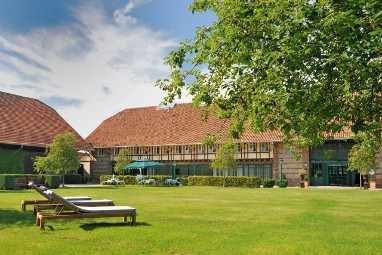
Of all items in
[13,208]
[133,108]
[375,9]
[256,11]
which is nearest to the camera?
[375,9]

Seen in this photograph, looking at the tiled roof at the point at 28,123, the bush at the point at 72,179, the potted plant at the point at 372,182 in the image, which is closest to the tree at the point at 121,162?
A: the bush at the point at 72,179

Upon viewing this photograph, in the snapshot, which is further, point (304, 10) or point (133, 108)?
point (133, 108)

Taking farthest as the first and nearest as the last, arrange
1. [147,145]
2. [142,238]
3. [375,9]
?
[147,145] → [142,238] → [375,9]

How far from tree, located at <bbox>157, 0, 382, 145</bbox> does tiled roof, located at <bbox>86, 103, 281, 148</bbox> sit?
119 feet

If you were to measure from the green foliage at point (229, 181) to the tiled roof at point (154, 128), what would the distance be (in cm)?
575

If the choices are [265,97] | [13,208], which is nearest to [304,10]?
[265,97]

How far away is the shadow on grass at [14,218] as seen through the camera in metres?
13.0

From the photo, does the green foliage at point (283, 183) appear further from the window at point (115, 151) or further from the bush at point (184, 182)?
the window at point (115, 151)

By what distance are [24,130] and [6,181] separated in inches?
533

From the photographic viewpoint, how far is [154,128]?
54.7 metres

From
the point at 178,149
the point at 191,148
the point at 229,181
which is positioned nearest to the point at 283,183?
the point at 229,181

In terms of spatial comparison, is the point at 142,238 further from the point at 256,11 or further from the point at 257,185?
the point at 257,185

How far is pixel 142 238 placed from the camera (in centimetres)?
1052

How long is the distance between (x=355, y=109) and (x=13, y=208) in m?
13.6
